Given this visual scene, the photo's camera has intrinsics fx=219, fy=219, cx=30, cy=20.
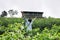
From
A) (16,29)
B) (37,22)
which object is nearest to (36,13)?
(37,22)

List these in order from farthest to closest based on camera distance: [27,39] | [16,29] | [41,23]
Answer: [41,23], [16,29], [27,39]

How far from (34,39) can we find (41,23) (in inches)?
562

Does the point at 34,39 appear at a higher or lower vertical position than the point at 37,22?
higher

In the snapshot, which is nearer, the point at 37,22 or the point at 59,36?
the point at 59,36

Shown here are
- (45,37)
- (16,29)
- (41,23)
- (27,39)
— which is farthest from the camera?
(41,23)

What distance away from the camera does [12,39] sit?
3197 millimetres

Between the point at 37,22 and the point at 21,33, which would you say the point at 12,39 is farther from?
the point at 37,22

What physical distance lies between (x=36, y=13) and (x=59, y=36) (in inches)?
844

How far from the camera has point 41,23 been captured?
17.5 metres

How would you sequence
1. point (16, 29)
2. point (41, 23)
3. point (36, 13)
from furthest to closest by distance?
1. point (36, 13)
2. point (41, 23)
3. point (16, 29)

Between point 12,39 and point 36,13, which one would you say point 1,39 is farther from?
point 36,13

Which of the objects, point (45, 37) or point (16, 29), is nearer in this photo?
point (45, 37)

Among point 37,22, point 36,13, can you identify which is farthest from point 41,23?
point 36,13

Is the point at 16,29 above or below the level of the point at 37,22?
above
